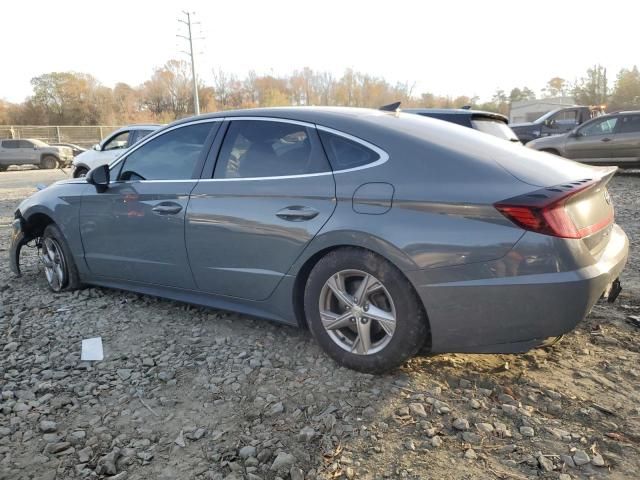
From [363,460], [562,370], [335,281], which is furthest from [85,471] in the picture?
[562,370]

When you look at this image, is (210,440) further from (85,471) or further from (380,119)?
(380,119)

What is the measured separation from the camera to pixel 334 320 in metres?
3.06

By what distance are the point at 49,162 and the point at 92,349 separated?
86.3 feet

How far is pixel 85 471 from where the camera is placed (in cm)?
230

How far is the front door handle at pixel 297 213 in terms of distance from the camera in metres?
3.07

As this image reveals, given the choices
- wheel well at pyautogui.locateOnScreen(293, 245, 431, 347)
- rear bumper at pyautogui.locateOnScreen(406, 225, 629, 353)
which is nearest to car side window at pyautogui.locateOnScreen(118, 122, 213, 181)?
wheel well at pyautogui.locateOnScreen(293, 245, 431, 347)

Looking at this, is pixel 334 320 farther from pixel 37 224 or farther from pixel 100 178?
pixel 37 224

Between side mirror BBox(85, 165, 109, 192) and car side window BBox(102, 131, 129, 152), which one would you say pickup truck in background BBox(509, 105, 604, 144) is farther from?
side mirror BBox(85, 165, 109, 192)

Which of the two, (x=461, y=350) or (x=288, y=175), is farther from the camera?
(x=288, y=175)

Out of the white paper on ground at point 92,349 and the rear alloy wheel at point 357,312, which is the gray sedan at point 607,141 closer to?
the rear alloy wheel at point 357,312

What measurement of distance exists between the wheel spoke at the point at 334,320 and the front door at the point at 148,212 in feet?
3.83

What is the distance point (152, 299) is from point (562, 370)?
3199 millimetres

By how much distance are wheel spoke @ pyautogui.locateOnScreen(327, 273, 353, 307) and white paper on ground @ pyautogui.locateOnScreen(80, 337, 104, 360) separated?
162 cm

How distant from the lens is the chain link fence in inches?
1696
